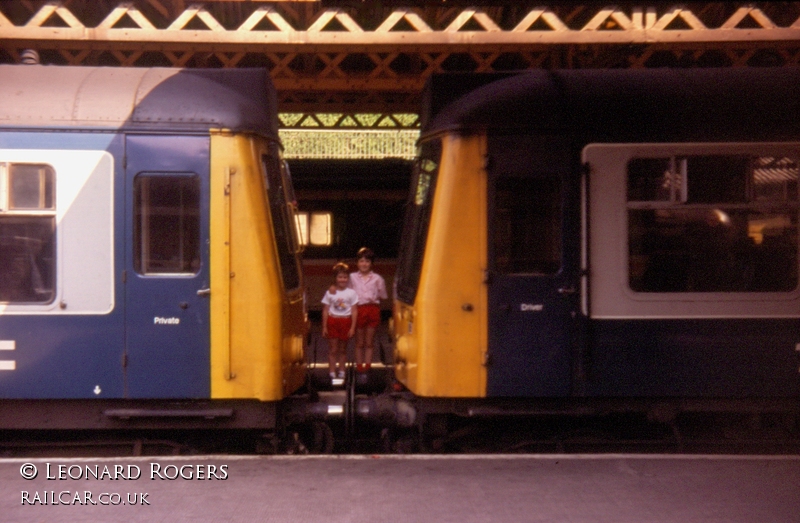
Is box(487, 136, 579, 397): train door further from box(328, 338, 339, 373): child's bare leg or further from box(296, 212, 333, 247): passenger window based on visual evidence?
box(296, 212, 333, 247): passenger window

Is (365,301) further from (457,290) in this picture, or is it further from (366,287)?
(457,290)

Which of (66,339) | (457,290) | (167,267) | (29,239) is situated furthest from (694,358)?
(29,239)

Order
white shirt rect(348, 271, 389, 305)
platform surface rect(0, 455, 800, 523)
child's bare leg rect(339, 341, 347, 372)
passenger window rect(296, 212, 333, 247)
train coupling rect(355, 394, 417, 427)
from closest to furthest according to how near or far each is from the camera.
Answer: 1. platform surface rect(0, 455, 800, 523)
2. train coupling rect(355, 394, 417, 427)
3. child's bare leg rect(339, 341, 347, 372)
4. white shirt rect(348, 271, 389, 305)
5. passenger window rect(296, 212, 333, 247)

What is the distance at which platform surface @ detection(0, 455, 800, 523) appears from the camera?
4980 mm

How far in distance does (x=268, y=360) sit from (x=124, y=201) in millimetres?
1679

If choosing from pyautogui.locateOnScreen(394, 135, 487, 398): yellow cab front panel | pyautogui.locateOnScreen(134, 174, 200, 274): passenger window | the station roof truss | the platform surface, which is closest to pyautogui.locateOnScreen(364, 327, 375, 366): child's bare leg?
pyautogui.locateOnScreen(394, 135, 487, 398): yellow cab front panel

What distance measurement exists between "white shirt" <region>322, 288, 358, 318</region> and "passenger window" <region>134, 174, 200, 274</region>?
2.55 metres

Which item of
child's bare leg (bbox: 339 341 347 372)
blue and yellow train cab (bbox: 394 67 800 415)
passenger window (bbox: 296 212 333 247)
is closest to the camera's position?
blue and yellow train cab (bbox: 394 67 800 415)

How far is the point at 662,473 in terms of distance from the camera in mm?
5688

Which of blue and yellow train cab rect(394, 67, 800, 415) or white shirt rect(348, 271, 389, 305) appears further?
white shirt rect(348, 271, 389, 305)

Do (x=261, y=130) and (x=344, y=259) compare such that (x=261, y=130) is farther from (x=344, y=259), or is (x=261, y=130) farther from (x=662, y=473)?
(x=344, y=259)

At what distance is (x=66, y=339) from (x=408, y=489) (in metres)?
2.90

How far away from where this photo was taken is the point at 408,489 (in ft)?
17.7

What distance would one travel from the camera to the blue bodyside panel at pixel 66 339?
237 inches
